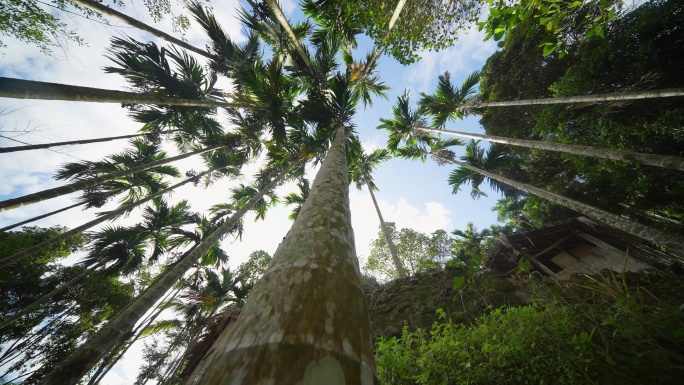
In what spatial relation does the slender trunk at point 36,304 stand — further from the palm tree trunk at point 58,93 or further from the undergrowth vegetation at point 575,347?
the undergrowth vegetation at point 575,347

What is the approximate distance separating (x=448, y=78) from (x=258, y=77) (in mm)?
8068

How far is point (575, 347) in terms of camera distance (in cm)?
234

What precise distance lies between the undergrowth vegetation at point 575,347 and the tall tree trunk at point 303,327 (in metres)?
2.47

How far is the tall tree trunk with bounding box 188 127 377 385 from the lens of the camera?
0.58 m

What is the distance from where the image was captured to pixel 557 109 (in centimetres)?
746

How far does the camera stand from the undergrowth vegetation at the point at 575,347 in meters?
2.03

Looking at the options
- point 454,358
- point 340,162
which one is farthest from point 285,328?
point 454,358

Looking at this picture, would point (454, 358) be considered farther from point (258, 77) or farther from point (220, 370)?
point (258, 77)

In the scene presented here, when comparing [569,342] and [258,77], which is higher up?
[258,77]

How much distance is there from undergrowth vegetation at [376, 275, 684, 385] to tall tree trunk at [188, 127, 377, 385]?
2.47 m

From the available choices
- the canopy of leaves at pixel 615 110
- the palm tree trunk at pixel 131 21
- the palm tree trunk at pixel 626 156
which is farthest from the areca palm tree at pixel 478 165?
the palm tree trunk at pixel 131 21

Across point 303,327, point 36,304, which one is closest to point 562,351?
point 303,327

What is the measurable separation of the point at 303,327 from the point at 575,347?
307 cm

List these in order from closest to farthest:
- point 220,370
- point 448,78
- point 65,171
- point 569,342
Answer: point 220,370
point 569,342
point 65,171
point 448,78
